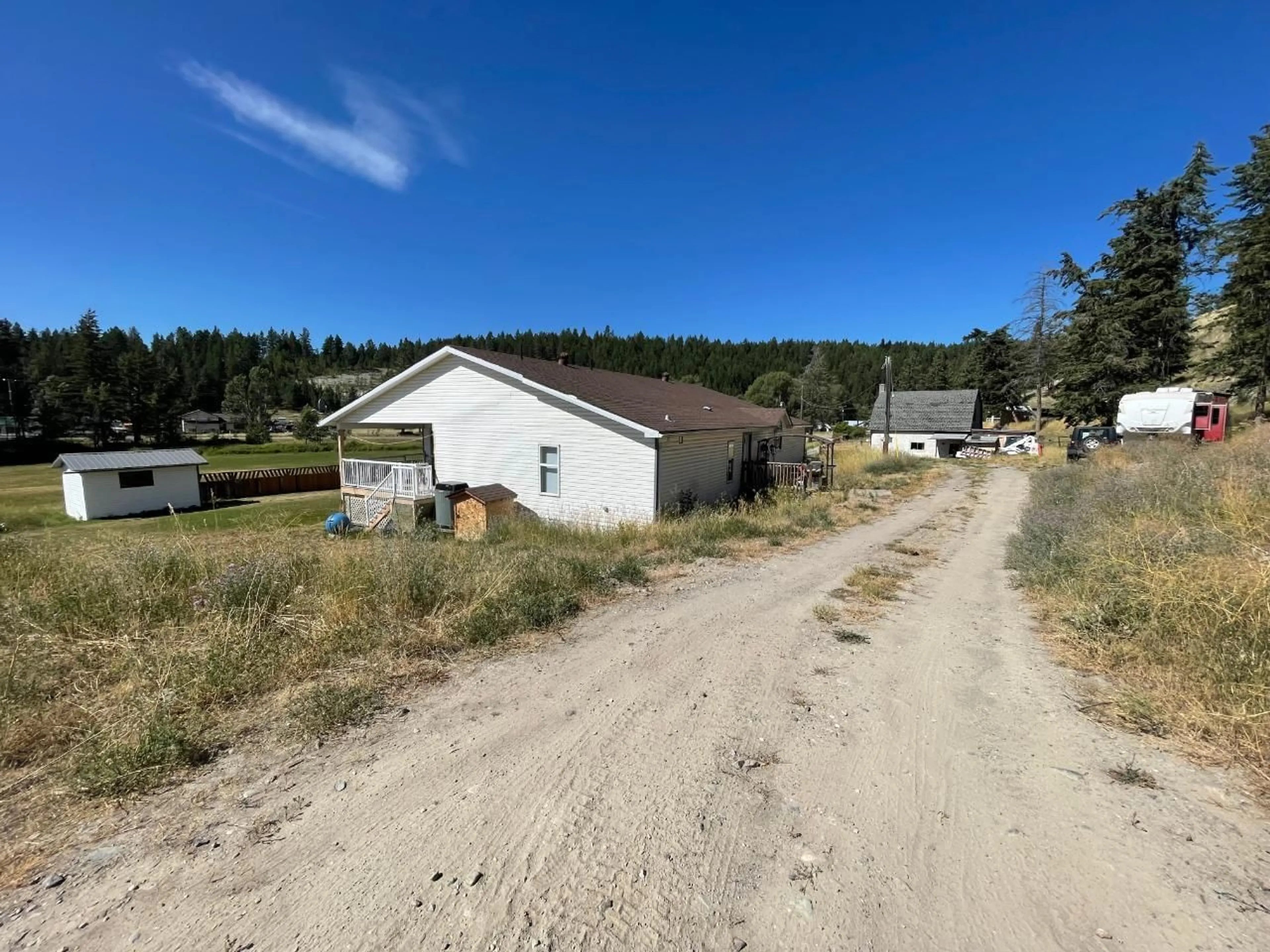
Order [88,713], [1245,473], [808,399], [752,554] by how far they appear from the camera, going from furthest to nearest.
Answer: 1. [808,399]
2. [752,554]
3. [1245,473]
4. [88,713]

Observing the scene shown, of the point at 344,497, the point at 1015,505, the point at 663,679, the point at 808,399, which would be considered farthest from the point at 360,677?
the point at 808,399

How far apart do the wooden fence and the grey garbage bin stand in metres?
21.3

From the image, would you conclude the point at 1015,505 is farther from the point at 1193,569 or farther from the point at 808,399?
the point at 808,399

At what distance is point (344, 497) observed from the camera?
17719mm

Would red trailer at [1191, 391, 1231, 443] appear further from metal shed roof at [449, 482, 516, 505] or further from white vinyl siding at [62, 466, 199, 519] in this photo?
white vinyl siding at [62, 466, 199, 519]

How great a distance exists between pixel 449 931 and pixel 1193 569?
620cm

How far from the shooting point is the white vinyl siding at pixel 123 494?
24.8 meters

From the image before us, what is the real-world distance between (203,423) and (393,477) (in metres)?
107

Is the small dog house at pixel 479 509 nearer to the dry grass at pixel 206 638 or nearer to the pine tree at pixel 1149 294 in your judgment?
the dry grass at pixel 206 638

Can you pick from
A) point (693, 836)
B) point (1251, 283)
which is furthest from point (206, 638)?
point (1251, 283)

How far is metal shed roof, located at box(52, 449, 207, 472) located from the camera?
24.9m

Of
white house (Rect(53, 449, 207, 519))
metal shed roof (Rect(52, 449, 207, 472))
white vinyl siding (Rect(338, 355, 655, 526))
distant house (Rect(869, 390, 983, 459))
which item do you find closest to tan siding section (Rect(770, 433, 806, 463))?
white vinyl siding (Rect(338, 355, 655, 526))

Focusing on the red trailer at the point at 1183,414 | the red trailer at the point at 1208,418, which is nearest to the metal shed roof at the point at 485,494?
the red trailer at the point at 1183,414

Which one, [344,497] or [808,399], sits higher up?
[808,399]
